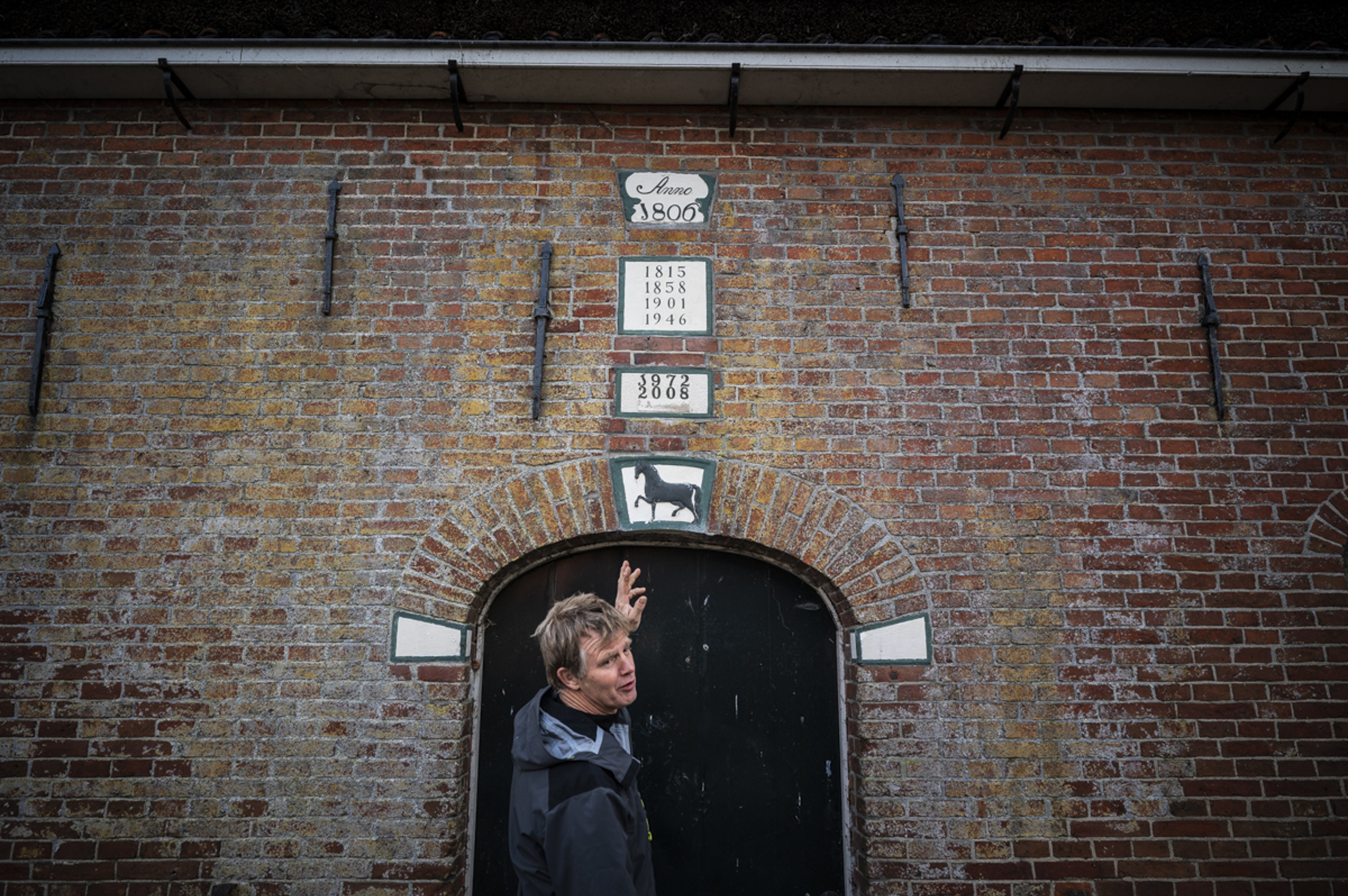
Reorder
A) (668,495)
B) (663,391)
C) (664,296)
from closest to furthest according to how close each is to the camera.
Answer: (668,495) < (663,391) < (664,296)

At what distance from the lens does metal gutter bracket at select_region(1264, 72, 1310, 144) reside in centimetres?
367

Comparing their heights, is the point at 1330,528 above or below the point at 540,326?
below

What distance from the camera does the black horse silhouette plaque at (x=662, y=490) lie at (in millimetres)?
3514

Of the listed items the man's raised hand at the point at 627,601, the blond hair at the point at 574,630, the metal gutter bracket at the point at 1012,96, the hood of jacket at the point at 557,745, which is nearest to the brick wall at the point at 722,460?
the metal gutter bracket at the point at 1012,96

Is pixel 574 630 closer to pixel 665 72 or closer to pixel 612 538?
pixel 612 538

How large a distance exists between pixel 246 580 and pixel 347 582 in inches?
18.2

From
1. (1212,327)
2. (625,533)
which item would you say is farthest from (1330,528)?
(625,533)

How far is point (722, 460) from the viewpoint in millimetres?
3561

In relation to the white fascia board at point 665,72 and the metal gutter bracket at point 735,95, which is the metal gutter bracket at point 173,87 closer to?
the white fascia board at point 665,72

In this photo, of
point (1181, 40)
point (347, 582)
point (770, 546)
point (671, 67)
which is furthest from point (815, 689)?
point (1181, 40)

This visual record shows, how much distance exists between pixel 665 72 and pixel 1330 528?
12.3 ft

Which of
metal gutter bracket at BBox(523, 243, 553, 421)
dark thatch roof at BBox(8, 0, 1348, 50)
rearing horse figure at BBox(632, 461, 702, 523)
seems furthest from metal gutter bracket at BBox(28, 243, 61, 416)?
rearing horse figure at BBox(632, 461, 702, 523)

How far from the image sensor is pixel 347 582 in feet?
11.3

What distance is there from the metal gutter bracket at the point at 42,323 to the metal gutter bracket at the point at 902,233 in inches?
162
